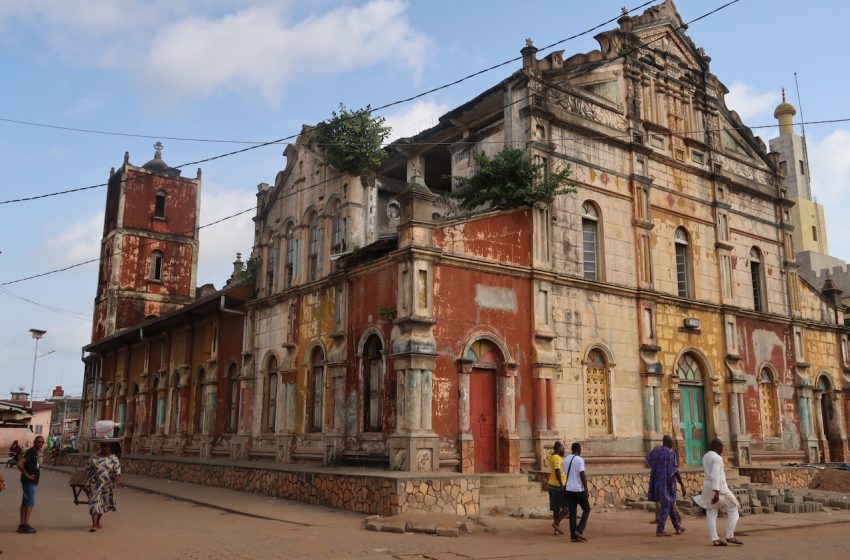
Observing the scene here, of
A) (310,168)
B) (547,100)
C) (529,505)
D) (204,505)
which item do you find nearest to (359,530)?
(529,505)

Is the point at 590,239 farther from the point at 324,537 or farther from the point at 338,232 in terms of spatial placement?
the point at 324,537

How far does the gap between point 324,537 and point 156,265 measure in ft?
102

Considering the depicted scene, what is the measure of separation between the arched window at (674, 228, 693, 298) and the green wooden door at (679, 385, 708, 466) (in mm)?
2770

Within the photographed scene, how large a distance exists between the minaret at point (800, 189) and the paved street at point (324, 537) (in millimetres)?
41982

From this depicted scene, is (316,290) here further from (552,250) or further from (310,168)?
(552,250)

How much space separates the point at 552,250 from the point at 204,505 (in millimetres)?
9712

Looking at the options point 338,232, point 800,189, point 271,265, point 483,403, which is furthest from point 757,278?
point 800,189

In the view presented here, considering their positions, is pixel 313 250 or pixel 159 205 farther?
pixel 159 205

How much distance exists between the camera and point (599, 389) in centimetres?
1828

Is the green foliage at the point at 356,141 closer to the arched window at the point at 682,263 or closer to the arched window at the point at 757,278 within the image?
the arched window at the point at 682,263

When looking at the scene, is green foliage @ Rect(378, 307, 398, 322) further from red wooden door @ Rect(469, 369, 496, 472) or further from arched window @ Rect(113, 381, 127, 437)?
arched window @ Rect(113, 381, 127, 437)

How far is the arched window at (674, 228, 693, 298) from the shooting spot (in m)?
21.2

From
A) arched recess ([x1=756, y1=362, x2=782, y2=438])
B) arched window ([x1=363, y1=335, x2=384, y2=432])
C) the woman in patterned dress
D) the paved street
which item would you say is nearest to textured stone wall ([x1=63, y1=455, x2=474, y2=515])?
the paved street

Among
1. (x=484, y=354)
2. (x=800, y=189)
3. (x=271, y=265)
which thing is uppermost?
(x=800, y=189)
